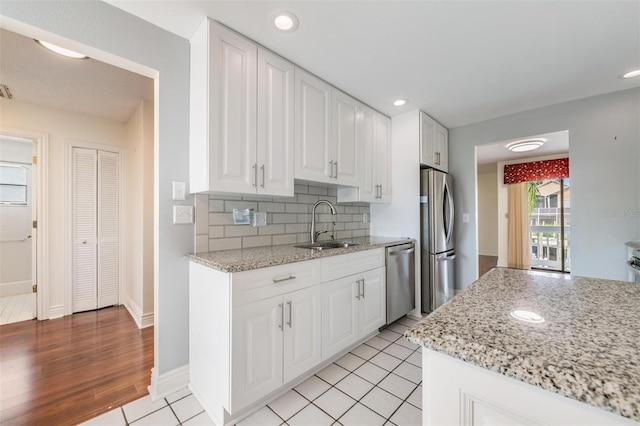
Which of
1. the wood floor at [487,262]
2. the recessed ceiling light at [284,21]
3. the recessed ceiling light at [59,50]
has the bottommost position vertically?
the wood floor at [487,262]

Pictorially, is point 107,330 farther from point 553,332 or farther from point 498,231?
point 498,231

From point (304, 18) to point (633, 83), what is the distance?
312 centimetres

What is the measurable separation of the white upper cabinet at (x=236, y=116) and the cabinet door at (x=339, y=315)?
0.85 m

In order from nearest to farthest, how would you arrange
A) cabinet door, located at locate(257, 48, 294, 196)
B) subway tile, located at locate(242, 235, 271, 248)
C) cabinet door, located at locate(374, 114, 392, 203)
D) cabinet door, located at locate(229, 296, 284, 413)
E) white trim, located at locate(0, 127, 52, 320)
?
cabinet door, located at locate(229, 296, 284, 413)
cabinet door, located at locate(257, 48, 294, 196)
subway tile, located at locate(242, 235, 271, 248)
white trim, located at locate(0, 127, 52, 320)
cabinet door, located at locate(374, 114, 392, 203)

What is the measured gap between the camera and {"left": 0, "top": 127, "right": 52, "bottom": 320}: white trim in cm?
288

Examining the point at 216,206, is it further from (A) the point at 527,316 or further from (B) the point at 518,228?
(B) the point at 518,228

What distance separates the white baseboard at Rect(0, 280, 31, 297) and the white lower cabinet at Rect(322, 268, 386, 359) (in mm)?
4846

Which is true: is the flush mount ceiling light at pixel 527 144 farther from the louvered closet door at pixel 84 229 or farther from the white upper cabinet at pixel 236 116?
the louvered closet door at pixel 84 229

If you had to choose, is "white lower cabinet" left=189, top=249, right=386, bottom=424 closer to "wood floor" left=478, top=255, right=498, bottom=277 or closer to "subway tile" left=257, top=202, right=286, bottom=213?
"subway tile" left=257, top=202, right=286, bottom=213

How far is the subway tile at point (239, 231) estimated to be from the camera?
2023mm

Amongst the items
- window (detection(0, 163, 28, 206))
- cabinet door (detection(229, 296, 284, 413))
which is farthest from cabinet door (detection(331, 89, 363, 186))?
window (detection(0, 163, 28, 206))

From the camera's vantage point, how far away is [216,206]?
77.4 inches

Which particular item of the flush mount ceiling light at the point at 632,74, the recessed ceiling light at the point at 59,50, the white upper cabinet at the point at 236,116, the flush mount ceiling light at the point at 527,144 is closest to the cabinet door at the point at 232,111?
the white upper cabinet at the point at 236,116

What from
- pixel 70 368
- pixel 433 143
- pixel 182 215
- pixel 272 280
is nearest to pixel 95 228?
pixel 70 368
